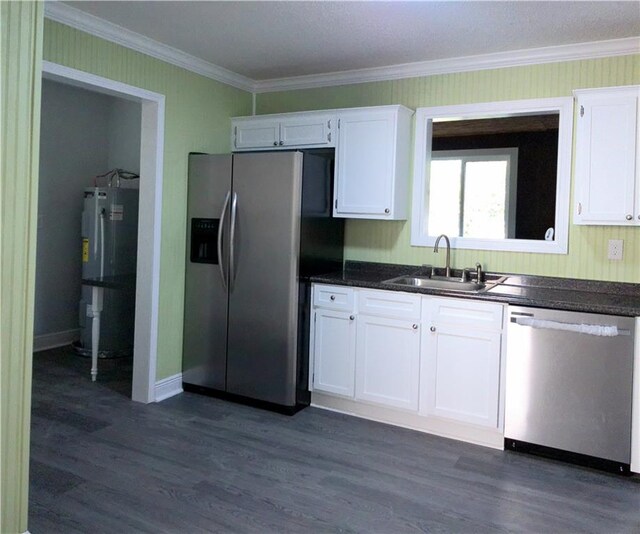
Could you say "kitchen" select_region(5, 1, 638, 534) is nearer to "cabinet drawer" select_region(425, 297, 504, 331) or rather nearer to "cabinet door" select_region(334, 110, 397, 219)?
"cabinet door" select_region(334, 110, 397, 219)

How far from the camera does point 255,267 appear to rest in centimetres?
375

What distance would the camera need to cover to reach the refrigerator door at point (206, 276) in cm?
388

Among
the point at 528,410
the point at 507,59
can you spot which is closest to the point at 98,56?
the point at 507,59

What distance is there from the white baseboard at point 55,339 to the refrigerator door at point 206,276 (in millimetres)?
1875

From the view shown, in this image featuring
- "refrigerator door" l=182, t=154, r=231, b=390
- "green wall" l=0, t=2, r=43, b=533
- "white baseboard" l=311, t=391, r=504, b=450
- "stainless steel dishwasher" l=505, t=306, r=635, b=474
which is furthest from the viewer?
"refrigerator door" l=182, t=154, r=231, b=390

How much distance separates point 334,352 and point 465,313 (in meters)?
0.91

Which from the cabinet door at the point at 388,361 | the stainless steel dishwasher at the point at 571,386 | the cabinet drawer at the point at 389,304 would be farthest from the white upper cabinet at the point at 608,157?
the cabinet door at the point at 388,361

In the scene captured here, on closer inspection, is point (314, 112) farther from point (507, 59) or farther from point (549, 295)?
point (549, 295)

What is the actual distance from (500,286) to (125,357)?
3288 mm

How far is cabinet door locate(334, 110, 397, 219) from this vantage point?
12.3 ft

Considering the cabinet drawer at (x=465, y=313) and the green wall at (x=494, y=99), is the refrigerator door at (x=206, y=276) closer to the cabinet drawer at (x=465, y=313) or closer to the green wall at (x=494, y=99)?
the green wall at (x=494, y=99)

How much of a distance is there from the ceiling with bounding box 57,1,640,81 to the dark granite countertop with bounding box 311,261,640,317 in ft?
4.63

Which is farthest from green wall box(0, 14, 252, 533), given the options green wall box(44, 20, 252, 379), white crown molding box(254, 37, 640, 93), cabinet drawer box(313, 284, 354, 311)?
white crown molding box(254, 37, 640, 93)

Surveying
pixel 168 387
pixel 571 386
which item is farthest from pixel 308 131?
pixel 571 386
